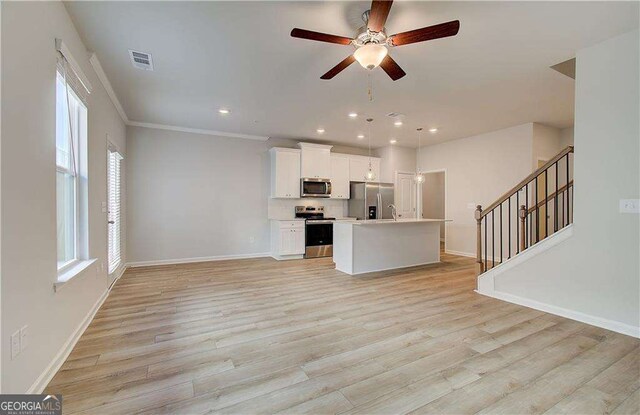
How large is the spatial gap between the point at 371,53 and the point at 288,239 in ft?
14.8

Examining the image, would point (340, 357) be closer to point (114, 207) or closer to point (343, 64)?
point (343, 64)

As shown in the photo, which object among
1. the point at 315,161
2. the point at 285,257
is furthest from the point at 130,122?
the point at 285,257

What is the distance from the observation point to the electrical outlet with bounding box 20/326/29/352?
1.66 m

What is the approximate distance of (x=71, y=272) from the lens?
2525 mm

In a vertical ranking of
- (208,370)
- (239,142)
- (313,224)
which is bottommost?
(208,370)

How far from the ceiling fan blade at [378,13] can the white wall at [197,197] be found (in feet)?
15.7

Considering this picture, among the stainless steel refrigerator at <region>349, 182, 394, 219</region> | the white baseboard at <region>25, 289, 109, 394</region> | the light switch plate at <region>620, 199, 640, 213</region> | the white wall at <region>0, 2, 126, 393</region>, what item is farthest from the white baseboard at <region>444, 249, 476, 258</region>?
the white wall at <region>0, 2, 126, 393</region>

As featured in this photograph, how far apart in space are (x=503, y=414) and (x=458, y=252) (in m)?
5.67

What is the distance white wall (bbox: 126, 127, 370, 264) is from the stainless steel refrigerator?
1.66m

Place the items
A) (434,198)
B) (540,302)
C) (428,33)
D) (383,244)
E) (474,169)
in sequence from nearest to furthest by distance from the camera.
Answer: (428,33) → (540,302) → (383,244) → (474,169) → (434,198)

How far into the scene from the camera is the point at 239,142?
21.1 ft

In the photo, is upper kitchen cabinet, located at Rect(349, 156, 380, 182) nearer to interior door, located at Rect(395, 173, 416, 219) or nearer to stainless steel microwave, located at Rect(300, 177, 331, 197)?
interior door, located at Rect(395, 173, 416, 219)

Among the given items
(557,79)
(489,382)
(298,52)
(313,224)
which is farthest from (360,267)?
(557,79)

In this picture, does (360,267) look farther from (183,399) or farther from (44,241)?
(44,241)
